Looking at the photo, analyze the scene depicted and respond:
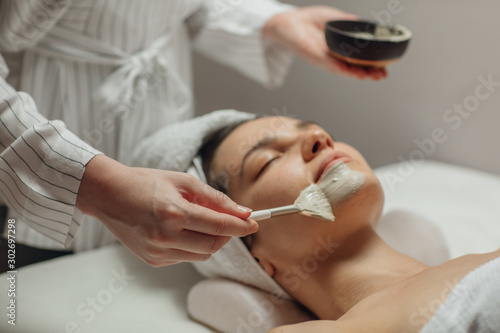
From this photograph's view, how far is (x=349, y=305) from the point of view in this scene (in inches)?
44.4

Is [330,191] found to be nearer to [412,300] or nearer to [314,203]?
[314,203]

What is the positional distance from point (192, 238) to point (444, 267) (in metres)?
0.50

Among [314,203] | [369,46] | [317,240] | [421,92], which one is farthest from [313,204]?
[421,92]

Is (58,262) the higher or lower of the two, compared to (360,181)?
lower

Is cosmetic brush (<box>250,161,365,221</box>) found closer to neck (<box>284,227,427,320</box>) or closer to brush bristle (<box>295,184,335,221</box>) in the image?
brush bristle (<box>295,184,335,221</box>)

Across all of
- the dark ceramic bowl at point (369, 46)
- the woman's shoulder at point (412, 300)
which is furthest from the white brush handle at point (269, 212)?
the dark ceramic bowl at point (369, 46)

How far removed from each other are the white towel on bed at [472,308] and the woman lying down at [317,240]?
0.18 ft

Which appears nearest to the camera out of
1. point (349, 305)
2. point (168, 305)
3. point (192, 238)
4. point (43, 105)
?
point (192, 238)

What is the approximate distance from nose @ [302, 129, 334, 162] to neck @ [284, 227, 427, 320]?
210 mm

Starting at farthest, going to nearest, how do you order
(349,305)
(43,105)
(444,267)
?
(43,105) → (349,305) → (444,267)

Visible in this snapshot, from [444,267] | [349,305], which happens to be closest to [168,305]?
[349,305]

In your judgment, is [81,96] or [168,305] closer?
[168,305]

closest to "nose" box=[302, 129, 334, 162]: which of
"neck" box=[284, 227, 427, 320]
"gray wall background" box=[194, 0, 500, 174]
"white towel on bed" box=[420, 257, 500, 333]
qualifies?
"neck" box=[284, 227, 427, 320]

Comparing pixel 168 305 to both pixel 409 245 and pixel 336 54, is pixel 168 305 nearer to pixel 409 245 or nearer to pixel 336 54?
pixel 409 245
